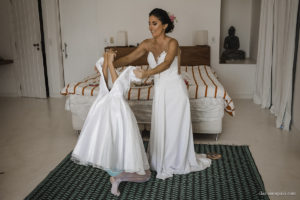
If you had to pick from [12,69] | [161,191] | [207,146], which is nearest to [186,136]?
[161,191]

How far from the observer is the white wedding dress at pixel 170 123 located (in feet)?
8.87

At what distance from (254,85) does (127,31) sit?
7.71 feet

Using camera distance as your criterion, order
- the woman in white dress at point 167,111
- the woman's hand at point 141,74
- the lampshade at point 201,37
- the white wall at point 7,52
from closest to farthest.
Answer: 1. the woman's hand at point 141,74
2. the woman in white dress at point 167,111
3. the lampshade at point 201,37
4. the white wall at point 7,52

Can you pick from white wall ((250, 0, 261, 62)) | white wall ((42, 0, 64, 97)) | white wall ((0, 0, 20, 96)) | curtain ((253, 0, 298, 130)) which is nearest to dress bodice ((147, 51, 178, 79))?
curtain ((253, 0, 298, 130))

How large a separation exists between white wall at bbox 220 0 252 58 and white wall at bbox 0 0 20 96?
391 cm

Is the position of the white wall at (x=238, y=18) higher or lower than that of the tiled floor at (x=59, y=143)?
higher

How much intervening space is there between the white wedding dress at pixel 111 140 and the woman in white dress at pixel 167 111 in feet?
1.24

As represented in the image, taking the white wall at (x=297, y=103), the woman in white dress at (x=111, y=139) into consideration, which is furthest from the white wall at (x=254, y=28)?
the woman in white dress at (x=111, y=139)

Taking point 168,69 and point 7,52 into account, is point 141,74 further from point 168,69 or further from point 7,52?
point 7,52

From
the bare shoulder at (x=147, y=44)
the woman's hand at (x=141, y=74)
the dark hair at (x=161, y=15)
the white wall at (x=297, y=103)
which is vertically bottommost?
the white wall at (x=297, y=103)

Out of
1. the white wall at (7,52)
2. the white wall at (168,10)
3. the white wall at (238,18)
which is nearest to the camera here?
the white wall at (168,10)

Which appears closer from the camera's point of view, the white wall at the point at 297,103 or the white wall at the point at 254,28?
the white wall at the point at 297,103

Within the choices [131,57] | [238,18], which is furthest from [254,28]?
[131,57]

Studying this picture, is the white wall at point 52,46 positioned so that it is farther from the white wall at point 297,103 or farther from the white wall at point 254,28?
the white wall at point 297,103
